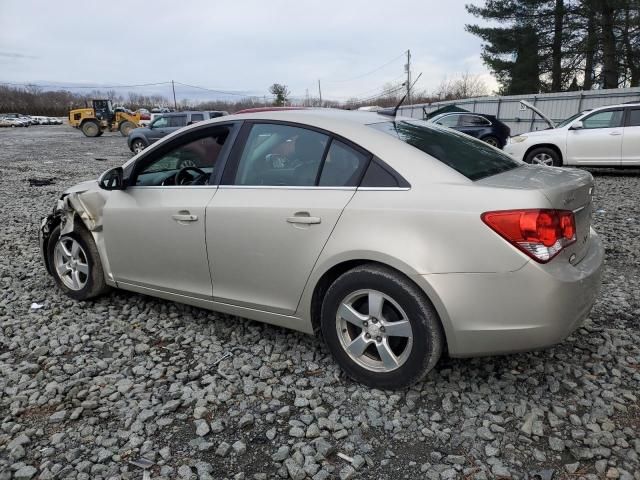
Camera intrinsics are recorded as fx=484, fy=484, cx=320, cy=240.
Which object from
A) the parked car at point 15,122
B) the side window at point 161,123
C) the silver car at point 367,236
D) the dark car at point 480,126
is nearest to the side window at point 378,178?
the silver car at point 367,236

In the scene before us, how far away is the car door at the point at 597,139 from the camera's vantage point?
32.9 ft

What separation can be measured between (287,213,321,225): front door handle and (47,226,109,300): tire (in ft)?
6.52

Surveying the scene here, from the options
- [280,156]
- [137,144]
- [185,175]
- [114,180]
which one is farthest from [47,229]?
[137,144]

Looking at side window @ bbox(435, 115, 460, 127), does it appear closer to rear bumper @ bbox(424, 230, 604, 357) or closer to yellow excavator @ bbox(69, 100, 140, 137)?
rear bumper @ bbox(424, 230, 604, 357)

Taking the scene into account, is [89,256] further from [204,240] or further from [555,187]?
[555,187]

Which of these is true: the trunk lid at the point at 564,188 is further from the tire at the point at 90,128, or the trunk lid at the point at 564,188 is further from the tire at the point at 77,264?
the tire at the point at 90,128

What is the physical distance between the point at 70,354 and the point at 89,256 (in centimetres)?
94

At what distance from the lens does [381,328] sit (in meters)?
2.61

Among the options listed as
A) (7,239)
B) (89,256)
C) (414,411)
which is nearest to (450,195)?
(414,411)

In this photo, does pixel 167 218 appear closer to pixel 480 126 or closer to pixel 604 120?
pixel 604 120

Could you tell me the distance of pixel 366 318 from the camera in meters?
2.64

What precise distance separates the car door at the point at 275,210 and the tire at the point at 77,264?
132cm

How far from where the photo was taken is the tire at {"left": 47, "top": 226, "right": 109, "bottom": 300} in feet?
12.9

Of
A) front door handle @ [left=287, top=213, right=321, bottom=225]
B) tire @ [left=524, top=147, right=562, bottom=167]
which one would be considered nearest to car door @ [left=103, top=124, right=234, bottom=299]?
front door handle @ [left=287, top=213, right=321, bottom=225]
